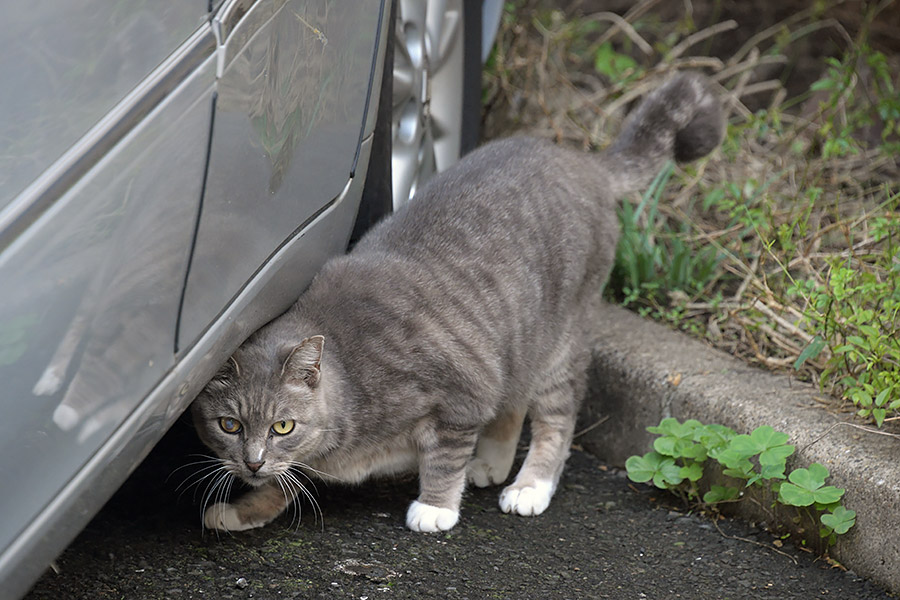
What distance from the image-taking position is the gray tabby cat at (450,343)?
2.42m

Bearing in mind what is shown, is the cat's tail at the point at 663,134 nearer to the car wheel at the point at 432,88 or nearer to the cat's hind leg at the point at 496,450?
the car wheel at the point at 432,88

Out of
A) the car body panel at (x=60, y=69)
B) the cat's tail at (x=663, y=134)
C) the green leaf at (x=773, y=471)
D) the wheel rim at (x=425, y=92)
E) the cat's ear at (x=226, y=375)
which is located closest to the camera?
the car body panel at (x=60, y=69)

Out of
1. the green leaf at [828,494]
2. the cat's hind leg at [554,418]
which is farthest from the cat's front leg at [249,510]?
the green leaf at [828,494]

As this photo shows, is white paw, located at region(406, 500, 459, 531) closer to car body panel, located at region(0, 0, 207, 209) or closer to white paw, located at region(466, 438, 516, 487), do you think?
white paw, located at region(466, 438, 516, 487)

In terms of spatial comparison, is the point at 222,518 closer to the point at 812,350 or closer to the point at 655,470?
the point at 655,470

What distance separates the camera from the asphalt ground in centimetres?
224

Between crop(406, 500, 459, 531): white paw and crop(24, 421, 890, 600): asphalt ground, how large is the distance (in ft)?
0.08

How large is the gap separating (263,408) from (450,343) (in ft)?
1.75

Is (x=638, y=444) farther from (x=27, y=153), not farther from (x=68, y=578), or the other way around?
(x=27, y=153)

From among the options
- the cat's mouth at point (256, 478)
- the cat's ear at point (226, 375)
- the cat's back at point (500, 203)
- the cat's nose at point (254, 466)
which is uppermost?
the cat's back at point (500, 203)

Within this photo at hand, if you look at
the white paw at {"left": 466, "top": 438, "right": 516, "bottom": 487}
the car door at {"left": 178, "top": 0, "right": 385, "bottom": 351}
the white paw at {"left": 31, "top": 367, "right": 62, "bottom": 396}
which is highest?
the car door at {"left": 178, "top": 0, "right": 385, "bottom": 351}

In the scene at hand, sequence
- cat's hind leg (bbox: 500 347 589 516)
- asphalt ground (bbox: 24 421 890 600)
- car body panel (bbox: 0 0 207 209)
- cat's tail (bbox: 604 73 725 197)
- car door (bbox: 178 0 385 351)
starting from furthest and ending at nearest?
cat's tail (bbox: 604 73 725 197), cat's hind leg (bbox: 500 347 589 516), asphalt ground (bbox: 24 421 890 600), car door (bbox: 178 0 385 351), car body panel (bbox: 0 0 207 209)

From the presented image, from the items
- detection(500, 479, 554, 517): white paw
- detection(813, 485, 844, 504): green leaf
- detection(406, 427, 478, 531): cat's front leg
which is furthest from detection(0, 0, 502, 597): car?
detection(813, 485, 844, 504): green leaf

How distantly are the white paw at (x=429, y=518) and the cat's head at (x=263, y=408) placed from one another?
0.37 metres
